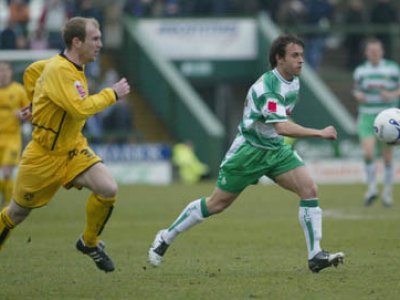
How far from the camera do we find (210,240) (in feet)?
46.2

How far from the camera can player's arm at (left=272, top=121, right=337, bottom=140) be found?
33.2 feet

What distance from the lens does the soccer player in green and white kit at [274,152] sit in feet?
35.1

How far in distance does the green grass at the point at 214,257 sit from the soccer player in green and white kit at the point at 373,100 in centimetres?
56

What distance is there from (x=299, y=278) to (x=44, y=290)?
2.33m

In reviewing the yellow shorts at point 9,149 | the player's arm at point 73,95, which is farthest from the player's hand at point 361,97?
the player's arm at point 73,95

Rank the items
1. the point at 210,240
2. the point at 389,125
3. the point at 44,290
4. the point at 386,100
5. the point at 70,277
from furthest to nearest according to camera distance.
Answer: the point at 386,100
the point at 210,240
the point at 389,125
the point at 70,277
the point at 44,290

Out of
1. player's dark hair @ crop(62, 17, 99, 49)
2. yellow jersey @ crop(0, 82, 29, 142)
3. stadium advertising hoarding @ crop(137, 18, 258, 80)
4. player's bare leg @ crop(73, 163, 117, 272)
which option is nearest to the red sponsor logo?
player's bare leg @ crop(73, 163, 117, 272)

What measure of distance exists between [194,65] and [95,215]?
70.7 ft

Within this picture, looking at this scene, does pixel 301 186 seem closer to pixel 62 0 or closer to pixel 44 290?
pixel 44 290

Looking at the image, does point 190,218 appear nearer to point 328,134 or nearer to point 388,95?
point 328,134

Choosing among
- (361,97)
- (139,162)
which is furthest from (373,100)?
(139,162)

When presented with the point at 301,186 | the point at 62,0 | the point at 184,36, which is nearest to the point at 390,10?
the point at 184,36

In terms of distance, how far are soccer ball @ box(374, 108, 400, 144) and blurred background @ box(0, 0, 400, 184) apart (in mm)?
16280

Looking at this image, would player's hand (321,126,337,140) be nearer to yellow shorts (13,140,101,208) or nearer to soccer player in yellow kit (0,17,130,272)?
soccer player in yellow kit (0,17,130,272)
